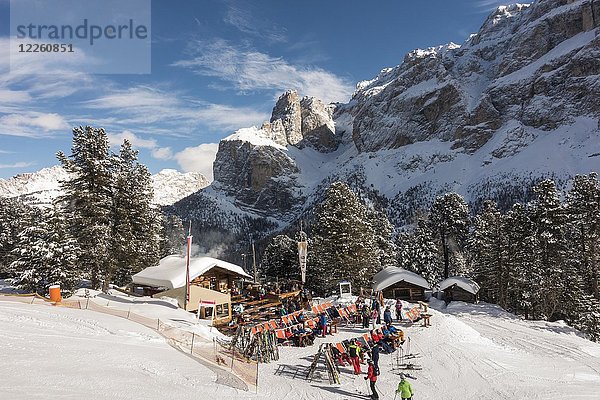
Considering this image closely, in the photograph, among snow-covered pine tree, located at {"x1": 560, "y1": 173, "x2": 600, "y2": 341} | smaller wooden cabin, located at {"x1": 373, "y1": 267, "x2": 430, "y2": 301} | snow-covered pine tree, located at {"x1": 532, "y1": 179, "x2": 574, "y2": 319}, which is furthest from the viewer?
smaller wooden cabin, located at {"x1": 373, "y1": 267, "x2": 430, "y2": 301}

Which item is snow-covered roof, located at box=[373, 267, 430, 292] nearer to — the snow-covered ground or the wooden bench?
the snow-covered ground

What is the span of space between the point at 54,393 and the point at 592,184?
40.1 m

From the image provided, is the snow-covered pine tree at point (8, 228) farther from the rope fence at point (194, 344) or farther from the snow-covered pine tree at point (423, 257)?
the snow-covered pine tree at point (423, 257)

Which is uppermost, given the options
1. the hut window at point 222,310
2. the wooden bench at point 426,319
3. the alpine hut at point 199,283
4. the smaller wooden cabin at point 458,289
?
the alpine hut at point 199,283

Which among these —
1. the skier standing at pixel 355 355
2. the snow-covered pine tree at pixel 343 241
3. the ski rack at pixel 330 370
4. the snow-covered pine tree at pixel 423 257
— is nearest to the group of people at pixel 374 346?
the skier standing at pixel 355 355

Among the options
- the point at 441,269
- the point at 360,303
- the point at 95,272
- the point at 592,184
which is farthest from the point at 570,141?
the point at 95,272

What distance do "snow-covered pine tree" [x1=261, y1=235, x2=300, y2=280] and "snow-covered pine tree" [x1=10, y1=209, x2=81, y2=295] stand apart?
36.2 meters

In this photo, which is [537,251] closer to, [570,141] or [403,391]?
[403,391]

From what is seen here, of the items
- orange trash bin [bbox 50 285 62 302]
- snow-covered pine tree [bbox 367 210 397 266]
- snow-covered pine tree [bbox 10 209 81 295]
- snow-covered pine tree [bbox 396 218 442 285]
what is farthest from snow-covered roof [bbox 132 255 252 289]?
snow-covered pine tree [bbox 396 218 442 285]

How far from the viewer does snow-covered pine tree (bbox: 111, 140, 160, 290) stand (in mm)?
30312

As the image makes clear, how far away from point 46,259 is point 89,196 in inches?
215

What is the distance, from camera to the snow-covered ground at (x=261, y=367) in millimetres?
9734

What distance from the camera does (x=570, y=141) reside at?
589 ft

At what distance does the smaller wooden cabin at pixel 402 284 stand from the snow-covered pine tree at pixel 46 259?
27.0 metres
